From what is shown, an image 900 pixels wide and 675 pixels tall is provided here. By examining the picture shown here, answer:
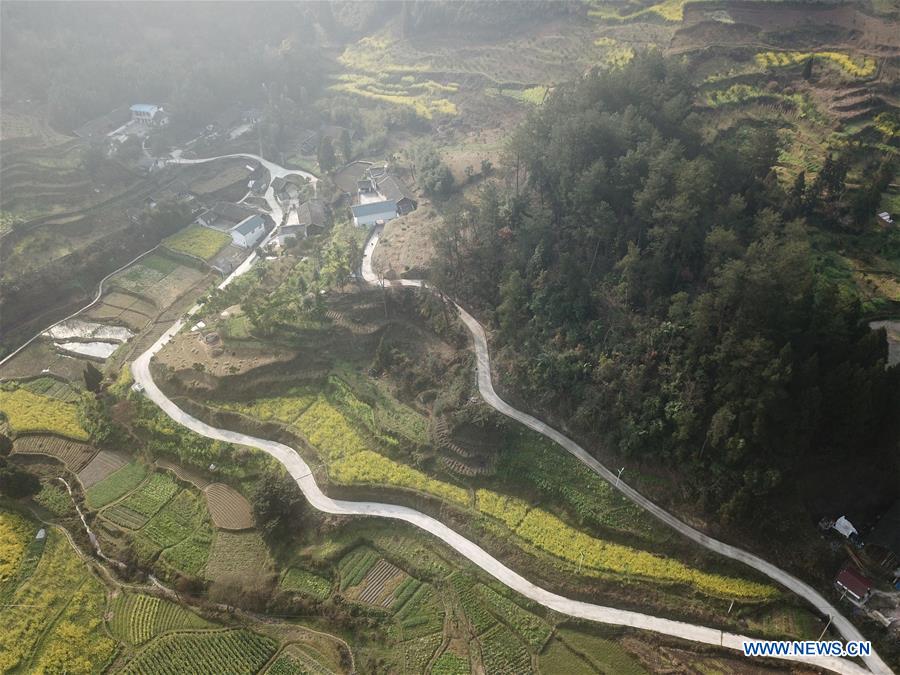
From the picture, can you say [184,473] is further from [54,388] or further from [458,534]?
[458,534]

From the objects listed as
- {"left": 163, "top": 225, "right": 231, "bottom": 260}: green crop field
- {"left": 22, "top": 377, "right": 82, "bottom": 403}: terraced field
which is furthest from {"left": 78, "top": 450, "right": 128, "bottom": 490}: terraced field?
{"left": 163, "top": 225, "right": 231, "bottom": 260}: green crop field

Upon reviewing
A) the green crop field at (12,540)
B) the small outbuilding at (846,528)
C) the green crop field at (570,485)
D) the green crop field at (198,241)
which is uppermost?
the green crop field at (198,241)

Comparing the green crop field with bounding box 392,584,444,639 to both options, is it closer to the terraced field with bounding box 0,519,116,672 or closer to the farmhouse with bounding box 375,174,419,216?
the terraced field with bounding box 0,519,116,672

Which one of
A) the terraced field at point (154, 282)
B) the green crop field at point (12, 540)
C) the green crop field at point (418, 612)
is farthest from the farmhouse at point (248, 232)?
the green crop field at point (418, 612)

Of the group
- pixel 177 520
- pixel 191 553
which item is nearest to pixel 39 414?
pixel 177 520

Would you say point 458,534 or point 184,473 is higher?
point 458,534

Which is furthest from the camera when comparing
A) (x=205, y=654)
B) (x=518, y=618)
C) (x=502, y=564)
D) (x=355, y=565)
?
(x=355, y=565)

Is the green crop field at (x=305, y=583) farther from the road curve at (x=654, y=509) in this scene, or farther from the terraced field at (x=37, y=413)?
the terraced field at (x=37, y=413)
